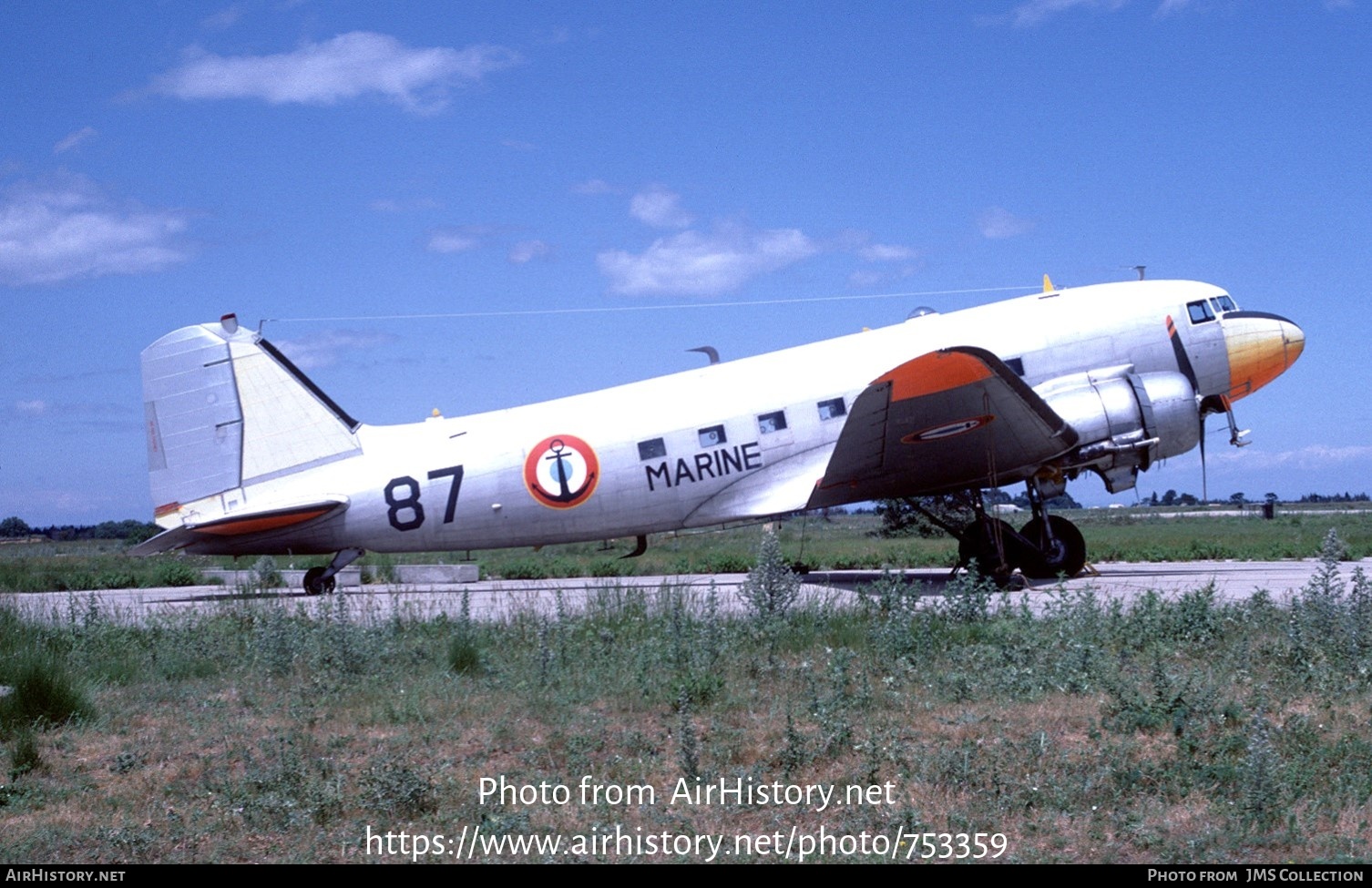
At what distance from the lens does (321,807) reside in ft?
23.2

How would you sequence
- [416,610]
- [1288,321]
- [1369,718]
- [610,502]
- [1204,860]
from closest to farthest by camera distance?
[1204,860] → [1369,718] → [416,610] → [610,502] → [1288,321]

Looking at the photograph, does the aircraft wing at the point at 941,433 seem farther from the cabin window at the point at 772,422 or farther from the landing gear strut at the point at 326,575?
the landing gear strut at the point at 326,575

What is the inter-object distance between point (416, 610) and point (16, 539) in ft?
121

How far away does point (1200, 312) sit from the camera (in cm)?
1833

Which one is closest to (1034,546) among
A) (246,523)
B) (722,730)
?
(722,730)

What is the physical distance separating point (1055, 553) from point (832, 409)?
4164 mm

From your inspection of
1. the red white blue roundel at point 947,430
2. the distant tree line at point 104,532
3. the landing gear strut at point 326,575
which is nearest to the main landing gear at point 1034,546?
the red white blue roundel at point 947,430

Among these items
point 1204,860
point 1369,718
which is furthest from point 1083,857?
point 1369,718

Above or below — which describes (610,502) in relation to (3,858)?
above

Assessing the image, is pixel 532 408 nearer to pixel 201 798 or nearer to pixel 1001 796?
pixel 201 798

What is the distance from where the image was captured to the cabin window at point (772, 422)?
1786 cm

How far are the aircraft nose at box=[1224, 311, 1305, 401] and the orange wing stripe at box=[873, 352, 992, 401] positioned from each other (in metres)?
5.64

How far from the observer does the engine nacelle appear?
1706 cm

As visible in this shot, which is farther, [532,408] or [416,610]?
[532,408]
